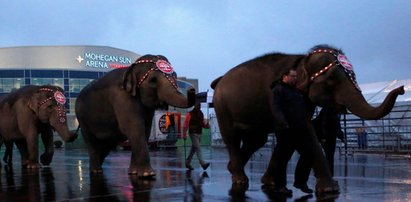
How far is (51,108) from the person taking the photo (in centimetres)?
1445

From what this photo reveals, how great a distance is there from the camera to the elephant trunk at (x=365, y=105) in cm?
695

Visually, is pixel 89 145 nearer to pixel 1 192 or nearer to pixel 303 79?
pixel 1 192

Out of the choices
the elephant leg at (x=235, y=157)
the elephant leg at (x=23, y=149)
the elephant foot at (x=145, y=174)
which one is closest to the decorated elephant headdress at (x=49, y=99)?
the elephant leg at (x=23, y=149)

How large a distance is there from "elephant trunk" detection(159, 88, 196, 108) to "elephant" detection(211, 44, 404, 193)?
0.52 m

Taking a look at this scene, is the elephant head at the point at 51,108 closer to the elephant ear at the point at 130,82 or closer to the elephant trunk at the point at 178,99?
the elephant ear at the point at 130,82

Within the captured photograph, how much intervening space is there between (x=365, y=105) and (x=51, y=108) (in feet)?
30.4

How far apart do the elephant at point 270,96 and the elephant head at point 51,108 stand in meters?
5.53

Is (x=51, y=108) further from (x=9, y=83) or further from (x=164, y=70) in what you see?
(x=9, y=83)

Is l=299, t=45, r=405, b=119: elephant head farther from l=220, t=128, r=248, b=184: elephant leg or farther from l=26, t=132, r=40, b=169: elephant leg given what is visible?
l=26, t=132, r=40, b=169: elephant leg

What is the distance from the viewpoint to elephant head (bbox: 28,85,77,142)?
557 inches

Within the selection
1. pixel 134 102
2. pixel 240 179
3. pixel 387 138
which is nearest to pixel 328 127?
pixel 240 179

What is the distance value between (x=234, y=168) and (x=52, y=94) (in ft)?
23.8

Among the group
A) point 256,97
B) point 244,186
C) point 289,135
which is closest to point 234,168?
point 244,186

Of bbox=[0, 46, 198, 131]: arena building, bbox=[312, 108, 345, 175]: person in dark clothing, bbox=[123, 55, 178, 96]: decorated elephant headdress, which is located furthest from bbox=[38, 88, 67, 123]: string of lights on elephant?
bbox=[0, 46, 198, 131]: arena building
